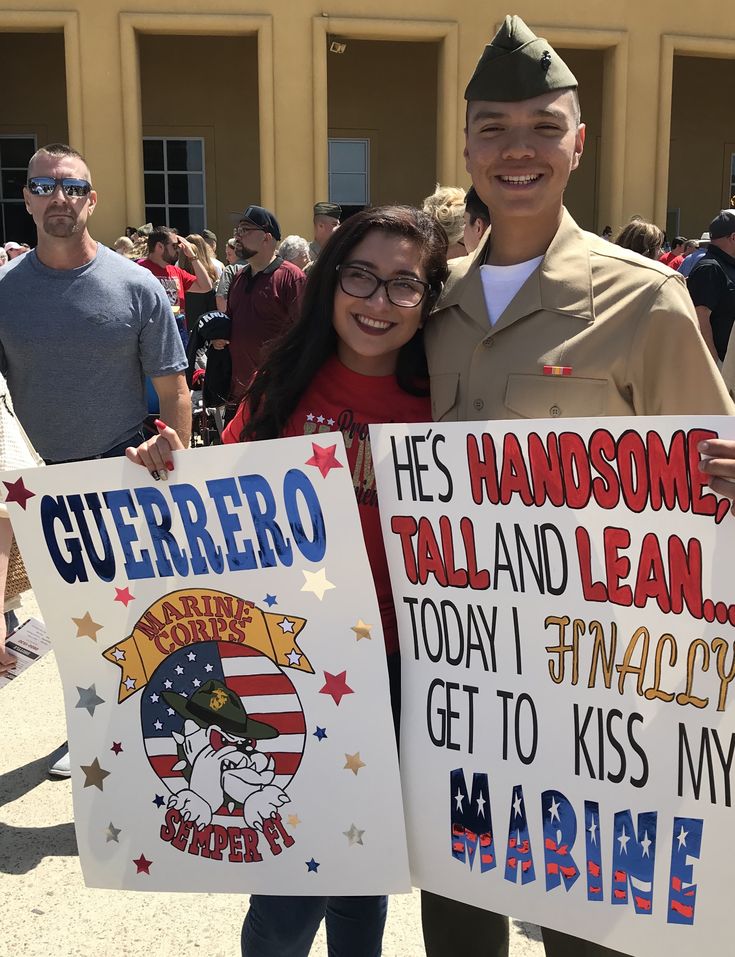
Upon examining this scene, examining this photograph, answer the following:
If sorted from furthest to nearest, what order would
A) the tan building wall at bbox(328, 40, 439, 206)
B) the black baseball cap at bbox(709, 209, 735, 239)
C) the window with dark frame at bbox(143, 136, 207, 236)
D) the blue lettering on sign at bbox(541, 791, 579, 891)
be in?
the tan building wall at bbox(328, 40, 439, 206)
the window with dark frame at bbox(143, 136, 207, 236)
the black baseball cap at bbox(709, 209, 735, 239)
the blue lettering on sign at bbox(541, 791, 579, 891)

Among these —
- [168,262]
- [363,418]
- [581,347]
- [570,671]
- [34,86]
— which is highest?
[34,86]

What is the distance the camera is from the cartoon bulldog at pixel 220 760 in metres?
2.10

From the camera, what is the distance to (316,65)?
14.1 metres

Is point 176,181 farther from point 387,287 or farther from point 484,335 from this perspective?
point 484,335

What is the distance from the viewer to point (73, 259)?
12.3 feet

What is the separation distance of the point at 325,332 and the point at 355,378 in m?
0.12

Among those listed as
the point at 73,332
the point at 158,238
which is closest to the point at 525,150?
the point at 73,332

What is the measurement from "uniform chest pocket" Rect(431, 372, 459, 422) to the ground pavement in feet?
5.13

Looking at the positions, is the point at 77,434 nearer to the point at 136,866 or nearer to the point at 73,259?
the point at 73,259

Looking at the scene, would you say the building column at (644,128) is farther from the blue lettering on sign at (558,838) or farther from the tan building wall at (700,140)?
the blue lettering on sign at (558,838)

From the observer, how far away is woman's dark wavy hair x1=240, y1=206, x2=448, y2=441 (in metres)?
2.14

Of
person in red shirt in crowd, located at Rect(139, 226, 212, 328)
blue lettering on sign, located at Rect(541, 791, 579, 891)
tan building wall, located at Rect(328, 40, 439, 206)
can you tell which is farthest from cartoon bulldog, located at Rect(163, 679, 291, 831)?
tan building wall, located at Rect(328, 40, 439, 206)

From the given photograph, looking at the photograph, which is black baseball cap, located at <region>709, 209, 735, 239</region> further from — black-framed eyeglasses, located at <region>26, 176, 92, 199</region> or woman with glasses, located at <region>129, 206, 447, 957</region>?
woman with glasses, located at <region>129, 206, 447, 957</region>

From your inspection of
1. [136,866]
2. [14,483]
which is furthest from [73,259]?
[136,866]
